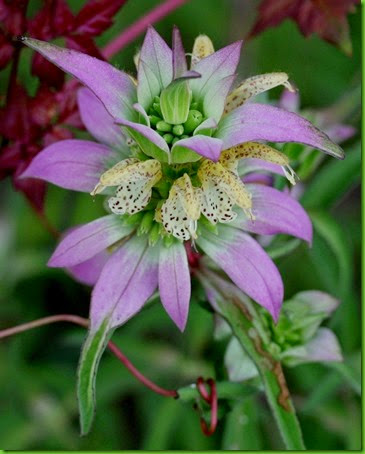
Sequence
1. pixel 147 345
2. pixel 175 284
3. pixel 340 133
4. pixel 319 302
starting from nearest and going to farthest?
pixel 175 284
pixel 319 302
pixel 340 133
pixel 147 345

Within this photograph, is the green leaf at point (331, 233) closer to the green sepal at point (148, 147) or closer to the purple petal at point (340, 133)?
the purple petal at point (340, 133)

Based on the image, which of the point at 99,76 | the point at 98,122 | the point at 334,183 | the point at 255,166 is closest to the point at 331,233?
the point at 334,183

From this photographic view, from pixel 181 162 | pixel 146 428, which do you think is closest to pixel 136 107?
pixel 181 162

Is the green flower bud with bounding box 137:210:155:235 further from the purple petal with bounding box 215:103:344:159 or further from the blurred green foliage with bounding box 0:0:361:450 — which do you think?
the blurred green foliage with bounding box 0:0:361:450

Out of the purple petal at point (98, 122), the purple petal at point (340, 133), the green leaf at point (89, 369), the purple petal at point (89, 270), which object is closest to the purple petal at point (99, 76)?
the purple petal at point (98, 122)

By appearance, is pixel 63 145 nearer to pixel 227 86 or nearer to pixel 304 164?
pixel 227 86

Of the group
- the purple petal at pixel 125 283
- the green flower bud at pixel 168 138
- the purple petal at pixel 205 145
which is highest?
the purple petal at pixel 205 145

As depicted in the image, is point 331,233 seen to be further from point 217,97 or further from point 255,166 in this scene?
point 217,97
